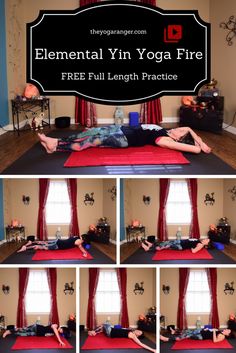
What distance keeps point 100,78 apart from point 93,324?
13.9 feet

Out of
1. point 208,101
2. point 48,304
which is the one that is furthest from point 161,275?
point 208,101

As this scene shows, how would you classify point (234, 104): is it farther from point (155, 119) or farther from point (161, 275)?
point (161, 275)

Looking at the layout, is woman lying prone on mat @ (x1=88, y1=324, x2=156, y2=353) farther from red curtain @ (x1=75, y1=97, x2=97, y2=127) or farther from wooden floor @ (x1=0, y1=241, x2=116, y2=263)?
red curtain @ (x1=75, y1=97, x2=97, y2=127)

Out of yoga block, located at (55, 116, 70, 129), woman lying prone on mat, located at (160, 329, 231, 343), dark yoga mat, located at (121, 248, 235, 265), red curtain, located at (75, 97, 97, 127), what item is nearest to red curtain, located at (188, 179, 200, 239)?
dark yoga mat, located at (121, 248, 235, 265)

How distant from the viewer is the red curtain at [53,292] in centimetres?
746

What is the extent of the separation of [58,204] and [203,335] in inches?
90.7

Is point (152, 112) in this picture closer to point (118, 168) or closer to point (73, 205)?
point (73, 205)

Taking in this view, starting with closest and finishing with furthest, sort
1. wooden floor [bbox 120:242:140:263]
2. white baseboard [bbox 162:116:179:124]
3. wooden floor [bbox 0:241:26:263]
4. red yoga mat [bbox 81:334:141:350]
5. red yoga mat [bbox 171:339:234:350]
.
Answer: wooden floor [bbox 120:242:140:263] < wooden floor [bbox 0:241:26:263] < red yoga mat [bbox 81:334:141:350] < red yoga mat [bbox 171:339:234:350] < white baseboard [bbox 162:116:179:124]

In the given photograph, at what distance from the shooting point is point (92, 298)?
24.6ft

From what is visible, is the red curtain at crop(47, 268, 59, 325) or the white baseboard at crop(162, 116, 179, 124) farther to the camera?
the white baseboard at crop(162, 116, 179, 124)

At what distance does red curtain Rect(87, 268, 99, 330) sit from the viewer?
293 inches

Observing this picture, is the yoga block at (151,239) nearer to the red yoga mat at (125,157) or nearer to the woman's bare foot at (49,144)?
the red yoga mat at (125,157)

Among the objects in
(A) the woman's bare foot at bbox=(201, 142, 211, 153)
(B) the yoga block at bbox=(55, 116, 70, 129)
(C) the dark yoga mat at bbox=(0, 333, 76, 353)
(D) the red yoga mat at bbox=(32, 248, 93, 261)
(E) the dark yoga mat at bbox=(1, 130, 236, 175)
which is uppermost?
(B) the yoga block at bbox=(55, 116, 70, 129)

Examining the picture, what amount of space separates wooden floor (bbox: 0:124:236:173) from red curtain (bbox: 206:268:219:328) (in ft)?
4.99
